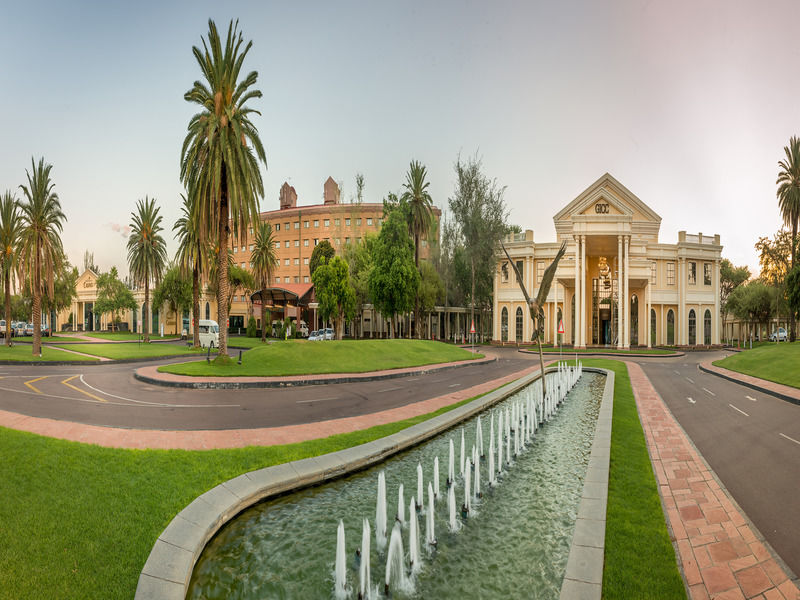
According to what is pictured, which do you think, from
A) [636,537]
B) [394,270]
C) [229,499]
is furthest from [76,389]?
[394,270]

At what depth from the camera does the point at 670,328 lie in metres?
51.9

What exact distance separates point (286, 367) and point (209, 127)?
13.7 m

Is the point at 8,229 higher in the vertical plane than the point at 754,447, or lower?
higher

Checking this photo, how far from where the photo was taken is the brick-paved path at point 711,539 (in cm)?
439

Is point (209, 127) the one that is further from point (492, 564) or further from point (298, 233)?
point (298, 233)

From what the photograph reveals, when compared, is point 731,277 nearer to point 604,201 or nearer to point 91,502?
point 604,201

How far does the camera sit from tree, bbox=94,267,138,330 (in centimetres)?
6756

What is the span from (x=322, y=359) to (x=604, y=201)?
39462 millimetres

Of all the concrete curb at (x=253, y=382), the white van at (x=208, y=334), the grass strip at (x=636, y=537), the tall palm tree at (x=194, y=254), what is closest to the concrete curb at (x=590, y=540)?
the grass strip at (x=636, y=537)

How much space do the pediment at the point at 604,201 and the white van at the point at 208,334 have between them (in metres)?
39.7

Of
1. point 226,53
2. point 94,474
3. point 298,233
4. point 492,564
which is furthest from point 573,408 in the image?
point 298,233

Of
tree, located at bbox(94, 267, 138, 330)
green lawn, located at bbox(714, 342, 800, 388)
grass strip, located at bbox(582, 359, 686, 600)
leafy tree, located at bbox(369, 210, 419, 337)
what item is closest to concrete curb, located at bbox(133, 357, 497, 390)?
grass strip, located at bbox(582, 359, 686, 600)

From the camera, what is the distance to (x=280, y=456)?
26.4 ft

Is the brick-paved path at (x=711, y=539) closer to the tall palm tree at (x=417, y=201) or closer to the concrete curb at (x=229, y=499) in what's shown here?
the concrete curb at (x=229, y=499)
